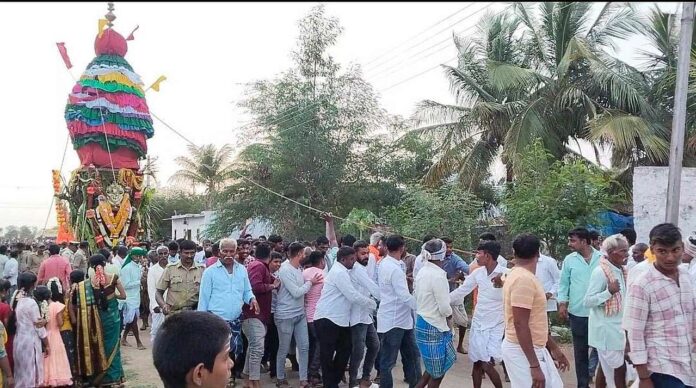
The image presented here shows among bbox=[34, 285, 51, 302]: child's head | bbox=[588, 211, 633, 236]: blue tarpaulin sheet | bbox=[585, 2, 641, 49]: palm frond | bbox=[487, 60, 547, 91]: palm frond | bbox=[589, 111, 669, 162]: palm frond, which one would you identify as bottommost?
bbox=[34, 285, 51, 302]: child's head

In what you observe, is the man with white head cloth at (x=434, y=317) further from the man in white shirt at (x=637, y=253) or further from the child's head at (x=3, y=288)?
the child's head at (x=3, y=288)

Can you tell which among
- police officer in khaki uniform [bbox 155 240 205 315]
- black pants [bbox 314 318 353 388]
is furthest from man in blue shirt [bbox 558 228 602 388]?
police officer in khaki uniform [bbox 155 240 205 315]

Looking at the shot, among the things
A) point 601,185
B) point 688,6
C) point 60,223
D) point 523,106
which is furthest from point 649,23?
point 60,223

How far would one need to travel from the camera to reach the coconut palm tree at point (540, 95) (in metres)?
15.0

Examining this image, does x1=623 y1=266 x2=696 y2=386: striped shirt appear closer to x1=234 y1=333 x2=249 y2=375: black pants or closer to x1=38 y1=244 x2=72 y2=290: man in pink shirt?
x1=234 y1=333 x2=249 y2=375: black pants

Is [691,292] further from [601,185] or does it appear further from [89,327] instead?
[601,185]

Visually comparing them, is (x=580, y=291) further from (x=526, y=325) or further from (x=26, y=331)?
(x=26, y=331)

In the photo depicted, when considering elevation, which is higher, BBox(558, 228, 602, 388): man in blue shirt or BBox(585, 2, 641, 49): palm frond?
BBox(585, 2, 641, 49): palm frond

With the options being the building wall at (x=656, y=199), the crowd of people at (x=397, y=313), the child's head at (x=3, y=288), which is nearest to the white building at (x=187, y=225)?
the building wall at (x=656, y=199)

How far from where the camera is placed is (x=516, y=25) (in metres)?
18.6

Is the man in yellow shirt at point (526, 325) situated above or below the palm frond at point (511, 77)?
below

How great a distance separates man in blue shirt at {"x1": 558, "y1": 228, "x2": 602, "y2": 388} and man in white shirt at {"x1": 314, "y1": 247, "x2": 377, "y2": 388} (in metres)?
2.05

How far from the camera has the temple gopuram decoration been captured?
17.5m

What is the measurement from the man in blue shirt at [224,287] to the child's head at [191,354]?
448cm
